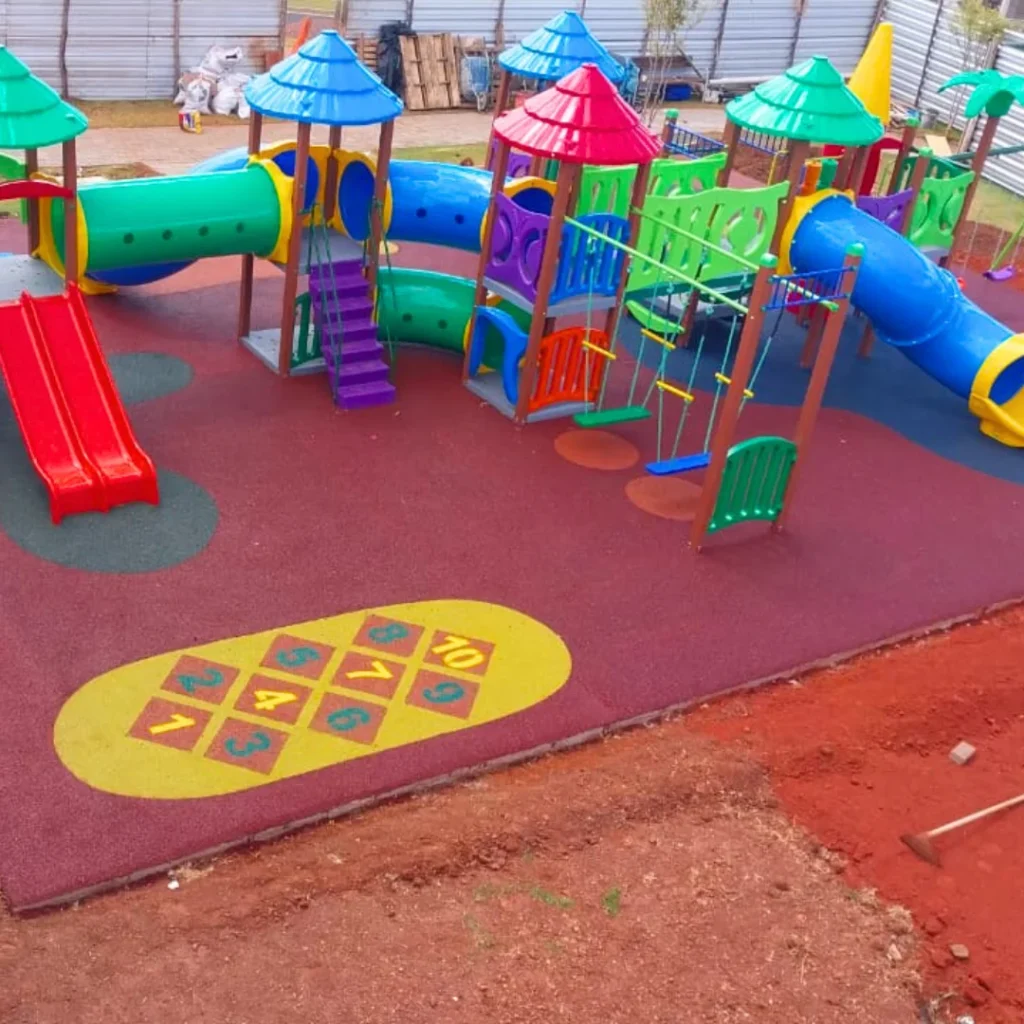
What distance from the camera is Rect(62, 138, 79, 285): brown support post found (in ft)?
32.4

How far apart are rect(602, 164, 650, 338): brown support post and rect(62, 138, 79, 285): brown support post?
4.79 m

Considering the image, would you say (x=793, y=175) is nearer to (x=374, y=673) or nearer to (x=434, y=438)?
(x=434, y=438)


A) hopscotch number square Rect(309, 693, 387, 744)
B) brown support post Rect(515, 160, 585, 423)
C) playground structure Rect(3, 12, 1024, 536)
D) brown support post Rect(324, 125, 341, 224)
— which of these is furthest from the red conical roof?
hopscotch number square Rect(309, 693, 387, 744)

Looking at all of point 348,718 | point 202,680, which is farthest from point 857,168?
point 202,680

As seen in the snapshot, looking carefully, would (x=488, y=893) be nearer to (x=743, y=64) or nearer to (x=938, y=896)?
(x=938, y=896)

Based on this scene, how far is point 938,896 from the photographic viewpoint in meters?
7.04

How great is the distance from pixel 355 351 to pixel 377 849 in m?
5.89

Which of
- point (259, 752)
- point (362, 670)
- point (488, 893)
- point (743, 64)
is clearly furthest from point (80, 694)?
point (743, 64)

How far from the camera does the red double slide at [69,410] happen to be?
31.0 feet

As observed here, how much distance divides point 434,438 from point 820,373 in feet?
11.5

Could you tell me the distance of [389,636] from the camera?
8.50 metres

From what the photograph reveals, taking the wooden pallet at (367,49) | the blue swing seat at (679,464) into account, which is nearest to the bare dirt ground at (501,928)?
the blue swing seat at (679,464)

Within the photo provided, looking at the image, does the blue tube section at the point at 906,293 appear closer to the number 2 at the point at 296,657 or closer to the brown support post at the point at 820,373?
the brown support post at the point at 820,373

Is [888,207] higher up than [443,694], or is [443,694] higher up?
[888,207]
